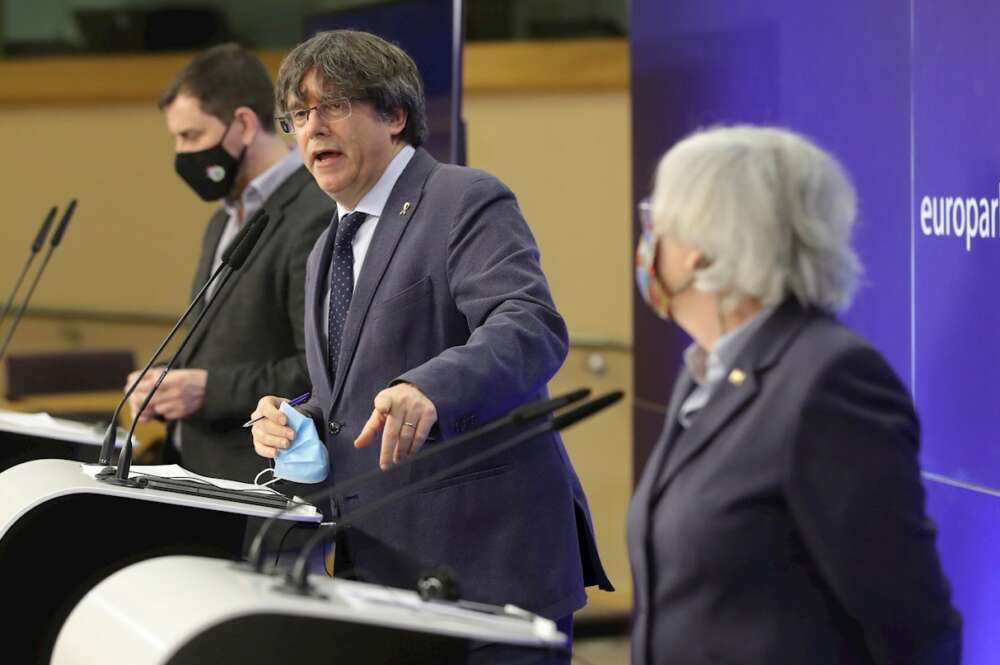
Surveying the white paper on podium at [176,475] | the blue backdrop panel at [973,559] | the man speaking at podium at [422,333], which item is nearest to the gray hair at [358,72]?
the man speaking at podium at [422,333]

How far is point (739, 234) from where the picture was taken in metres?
1.85

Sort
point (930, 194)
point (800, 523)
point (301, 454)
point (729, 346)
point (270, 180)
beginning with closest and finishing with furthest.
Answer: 1. point (800, 523)
2. point (729, 346)
3. point (301, 454)
4. point (930, 194)
5. point (270, 180)

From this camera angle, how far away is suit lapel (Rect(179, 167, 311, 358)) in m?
3.49

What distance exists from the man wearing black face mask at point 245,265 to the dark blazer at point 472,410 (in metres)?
0.72

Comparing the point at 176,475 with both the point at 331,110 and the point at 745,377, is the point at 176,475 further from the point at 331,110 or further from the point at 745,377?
the point at 745,377

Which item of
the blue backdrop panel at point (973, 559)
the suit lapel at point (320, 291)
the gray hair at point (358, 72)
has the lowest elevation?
the blue backdrop panel at point (973, 559)

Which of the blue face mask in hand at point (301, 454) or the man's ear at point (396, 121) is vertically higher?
the man's ear at point (396, 121)

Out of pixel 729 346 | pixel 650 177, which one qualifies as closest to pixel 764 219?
pixel 729 346

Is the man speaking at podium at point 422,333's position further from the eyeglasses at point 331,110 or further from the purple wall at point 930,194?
the purple wall at point 930,194

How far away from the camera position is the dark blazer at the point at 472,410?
2.51m

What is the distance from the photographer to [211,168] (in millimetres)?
3771

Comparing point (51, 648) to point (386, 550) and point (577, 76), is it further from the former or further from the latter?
point (577, 76)

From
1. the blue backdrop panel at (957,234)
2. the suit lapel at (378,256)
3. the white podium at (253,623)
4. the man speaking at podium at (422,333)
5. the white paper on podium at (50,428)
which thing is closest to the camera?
the white podium at (253,623)

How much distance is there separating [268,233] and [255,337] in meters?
0.25
